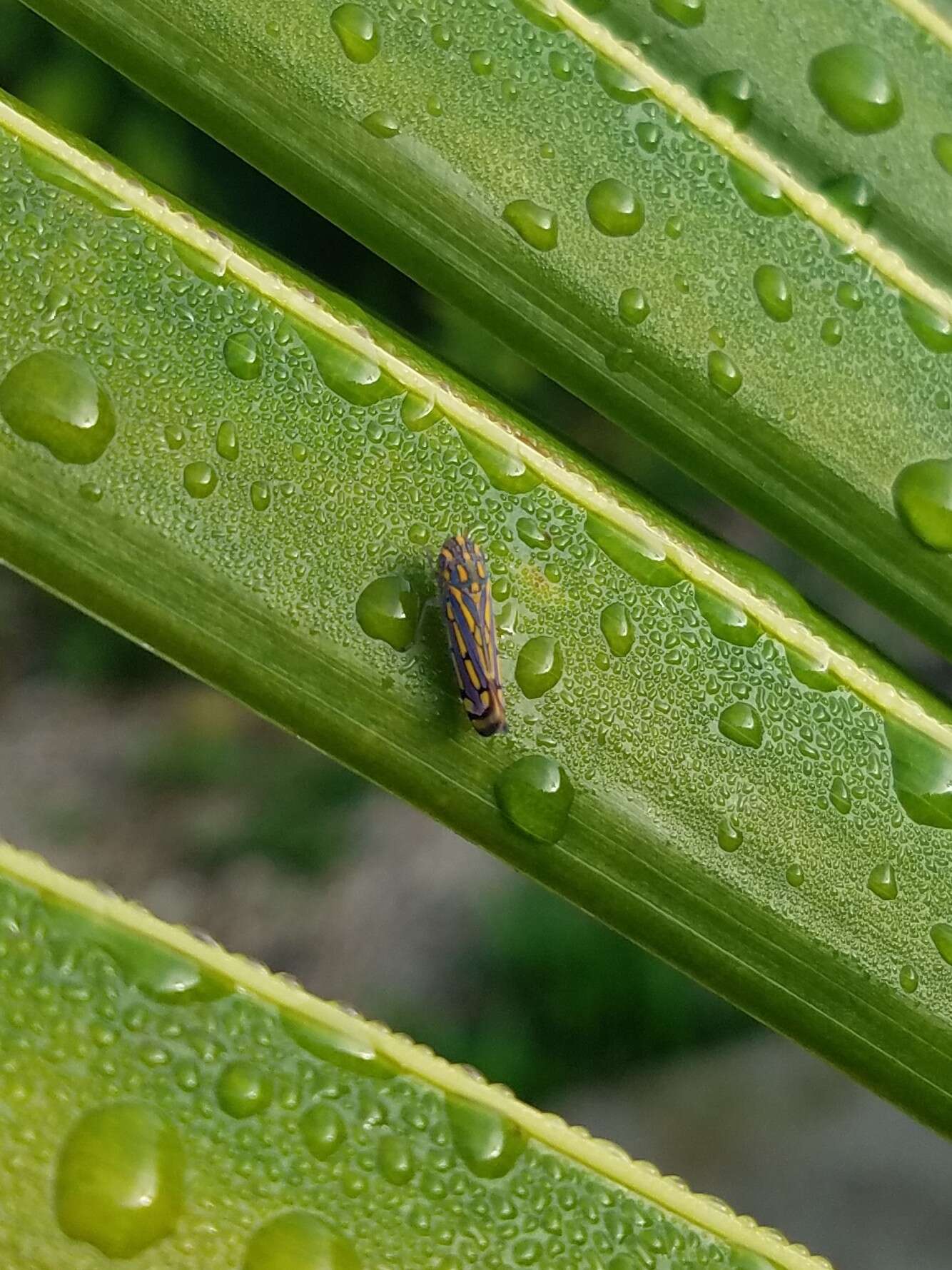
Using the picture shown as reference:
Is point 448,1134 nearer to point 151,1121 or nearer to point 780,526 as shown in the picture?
point 151,1121

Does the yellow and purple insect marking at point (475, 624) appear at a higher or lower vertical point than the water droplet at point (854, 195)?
lower

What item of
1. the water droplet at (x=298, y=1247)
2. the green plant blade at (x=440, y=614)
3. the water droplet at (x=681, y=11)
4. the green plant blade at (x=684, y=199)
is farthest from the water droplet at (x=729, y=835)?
the water droplet at (x=681, y=11)

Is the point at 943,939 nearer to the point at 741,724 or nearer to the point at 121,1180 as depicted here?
the point at 741,724

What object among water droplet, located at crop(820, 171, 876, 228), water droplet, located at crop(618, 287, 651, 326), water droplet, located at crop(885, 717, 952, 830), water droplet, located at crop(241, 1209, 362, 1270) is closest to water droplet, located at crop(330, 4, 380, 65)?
water droplet, located at crop(618, 287, 651, 326)

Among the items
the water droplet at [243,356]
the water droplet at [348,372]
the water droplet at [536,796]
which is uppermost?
the water droplet at [348,372]

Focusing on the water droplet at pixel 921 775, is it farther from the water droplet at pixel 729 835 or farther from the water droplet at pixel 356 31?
the water droplet at pixel 356 31

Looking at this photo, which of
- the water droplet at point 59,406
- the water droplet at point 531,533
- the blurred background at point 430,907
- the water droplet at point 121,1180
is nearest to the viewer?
the water droplet at point 121,1180

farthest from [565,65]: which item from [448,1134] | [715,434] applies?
[448,1134]
